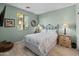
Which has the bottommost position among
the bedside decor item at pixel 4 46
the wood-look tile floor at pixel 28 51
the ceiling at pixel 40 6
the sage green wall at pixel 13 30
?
the wood-look tile floor at pixel 28 51

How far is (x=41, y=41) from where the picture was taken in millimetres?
1470

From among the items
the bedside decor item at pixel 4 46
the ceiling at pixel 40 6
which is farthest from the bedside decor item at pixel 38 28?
the bedside decor item at pixel 4 46

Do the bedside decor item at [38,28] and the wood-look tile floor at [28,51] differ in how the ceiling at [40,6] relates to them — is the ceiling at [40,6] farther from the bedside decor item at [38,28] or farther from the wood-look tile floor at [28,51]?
the wood-look tile floor at [28,51]

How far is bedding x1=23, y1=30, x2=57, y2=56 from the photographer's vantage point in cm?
147

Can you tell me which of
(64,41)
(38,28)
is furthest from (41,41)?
(64,41)

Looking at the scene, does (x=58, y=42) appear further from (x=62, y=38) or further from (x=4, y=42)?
(x=4, y=42)

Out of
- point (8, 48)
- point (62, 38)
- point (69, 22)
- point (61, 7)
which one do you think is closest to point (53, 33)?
point (62, 38)

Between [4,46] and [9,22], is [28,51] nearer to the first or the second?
[4,46]

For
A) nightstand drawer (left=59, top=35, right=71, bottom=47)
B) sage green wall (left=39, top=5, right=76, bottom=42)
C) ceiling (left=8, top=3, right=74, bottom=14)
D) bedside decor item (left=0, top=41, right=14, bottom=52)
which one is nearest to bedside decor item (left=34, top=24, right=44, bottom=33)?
sage green wall (left=39, top=5, right=76, bottom=42)

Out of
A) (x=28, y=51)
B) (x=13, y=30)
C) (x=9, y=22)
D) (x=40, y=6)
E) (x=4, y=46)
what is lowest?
(x=28, y=51)

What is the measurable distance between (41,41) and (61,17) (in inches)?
19.5

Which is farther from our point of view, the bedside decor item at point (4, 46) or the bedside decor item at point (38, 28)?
the bedside decor item at point (38, 28)

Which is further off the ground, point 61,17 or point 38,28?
point 61,17

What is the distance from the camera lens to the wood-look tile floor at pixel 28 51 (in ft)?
4.59
